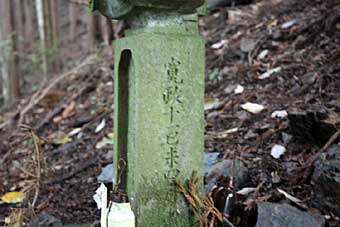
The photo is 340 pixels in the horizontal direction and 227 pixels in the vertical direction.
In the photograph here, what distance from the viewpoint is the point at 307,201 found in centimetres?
299

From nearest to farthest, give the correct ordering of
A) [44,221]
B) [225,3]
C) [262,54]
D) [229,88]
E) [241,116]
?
1. [44,221]
2. [241,116]
3. [229,88]
4. [262,54]
5. [225,3]

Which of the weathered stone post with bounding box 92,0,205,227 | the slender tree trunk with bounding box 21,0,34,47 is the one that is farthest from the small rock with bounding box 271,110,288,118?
the slender tree trunk with bounding box 21,0,34,47

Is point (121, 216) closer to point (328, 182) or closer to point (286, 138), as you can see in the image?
point (328, 182)

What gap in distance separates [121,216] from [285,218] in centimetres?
104

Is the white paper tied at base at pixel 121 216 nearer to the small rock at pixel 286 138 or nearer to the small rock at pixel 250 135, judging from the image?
the small rock at pixel 286 138

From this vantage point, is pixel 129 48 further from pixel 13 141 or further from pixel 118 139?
pixel 13 141

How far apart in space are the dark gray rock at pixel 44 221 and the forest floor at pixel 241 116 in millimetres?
153

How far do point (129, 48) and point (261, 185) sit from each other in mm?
1544

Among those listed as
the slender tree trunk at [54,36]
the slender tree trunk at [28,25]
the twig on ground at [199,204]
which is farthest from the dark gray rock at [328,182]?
the slender tree trunk at [28,25]

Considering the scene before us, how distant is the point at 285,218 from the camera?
2598mm

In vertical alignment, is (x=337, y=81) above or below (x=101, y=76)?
above

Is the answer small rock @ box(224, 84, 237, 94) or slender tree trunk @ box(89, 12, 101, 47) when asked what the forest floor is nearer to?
small rock @ box(224, 84, 237, 94)

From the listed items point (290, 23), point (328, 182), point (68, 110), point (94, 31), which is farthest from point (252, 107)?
point (94, 31)

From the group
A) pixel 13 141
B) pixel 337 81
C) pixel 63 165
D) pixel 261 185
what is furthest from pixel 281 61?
pixel 13 141
